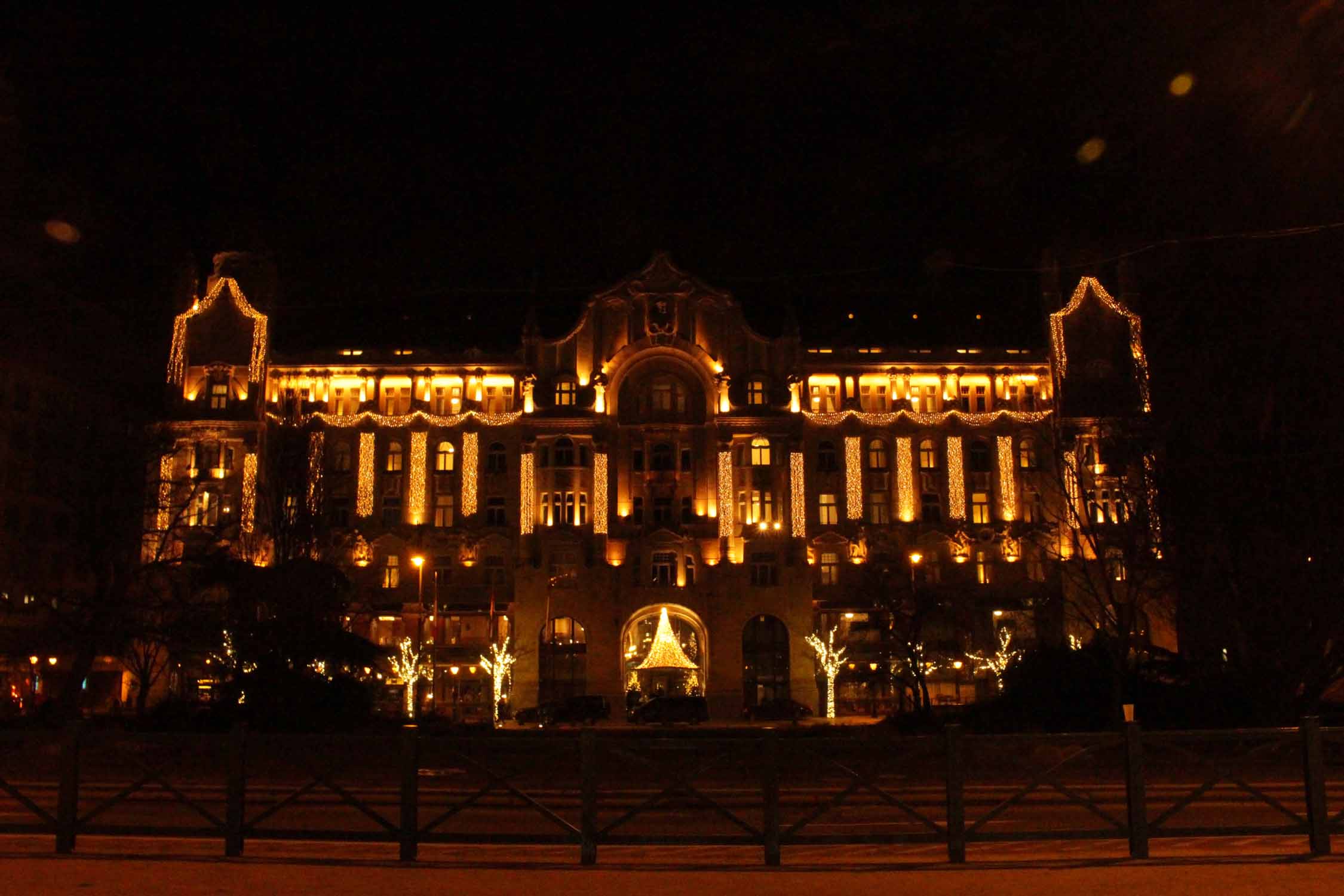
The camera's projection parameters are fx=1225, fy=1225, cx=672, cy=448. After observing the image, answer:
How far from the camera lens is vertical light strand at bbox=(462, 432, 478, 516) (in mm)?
72938

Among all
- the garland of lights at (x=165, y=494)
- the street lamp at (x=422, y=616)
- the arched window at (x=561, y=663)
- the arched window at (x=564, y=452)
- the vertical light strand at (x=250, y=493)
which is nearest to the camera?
the garland of lights at (x=165, y=494)

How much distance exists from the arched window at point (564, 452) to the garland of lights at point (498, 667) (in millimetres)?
10973

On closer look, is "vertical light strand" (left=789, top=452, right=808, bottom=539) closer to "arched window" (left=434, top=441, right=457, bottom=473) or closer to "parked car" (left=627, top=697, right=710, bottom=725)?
"parked car" (left=627, top=697, right=710, bottom=725)

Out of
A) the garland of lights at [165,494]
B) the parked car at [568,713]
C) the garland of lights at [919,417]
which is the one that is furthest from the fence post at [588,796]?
the garland of lights at [919,417]

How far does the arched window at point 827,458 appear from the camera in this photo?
7394 cm

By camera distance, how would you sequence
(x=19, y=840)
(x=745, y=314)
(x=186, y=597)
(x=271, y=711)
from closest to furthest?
1. (x=19, y=840)
2. (x=271, y=711)
3. (x=186, y=597)
4. (x=745, y=314)

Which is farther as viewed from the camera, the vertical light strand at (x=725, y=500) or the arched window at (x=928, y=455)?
the arched window at (x=928, y=455)

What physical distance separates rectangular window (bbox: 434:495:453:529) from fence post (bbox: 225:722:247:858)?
60.1 m

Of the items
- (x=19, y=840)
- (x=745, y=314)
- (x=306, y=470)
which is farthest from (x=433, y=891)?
(x=745, y=314)

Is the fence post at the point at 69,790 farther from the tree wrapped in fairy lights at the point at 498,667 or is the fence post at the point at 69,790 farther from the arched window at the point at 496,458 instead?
the arched window at the point at 496,458

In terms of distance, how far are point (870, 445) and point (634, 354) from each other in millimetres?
15335

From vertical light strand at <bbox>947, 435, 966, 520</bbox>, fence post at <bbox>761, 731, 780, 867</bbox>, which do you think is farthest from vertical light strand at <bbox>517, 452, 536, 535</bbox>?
fence post at <bbox>761, 731, 780, 867</bbox>

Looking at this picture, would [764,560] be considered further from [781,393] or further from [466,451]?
[466,451]

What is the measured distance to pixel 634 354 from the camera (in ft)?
241
